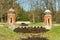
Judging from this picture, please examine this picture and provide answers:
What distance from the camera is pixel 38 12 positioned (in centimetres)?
3130

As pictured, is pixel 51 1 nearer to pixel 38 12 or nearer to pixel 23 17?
pixel 38 12

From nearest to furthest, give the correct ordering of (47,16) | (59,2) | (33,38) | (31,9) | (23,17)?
1. (33,38)
2. (47,16)
3. (59,2)
4. (31,9)
5. (23,17)

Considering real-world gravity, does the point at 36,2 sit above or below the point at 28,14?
above

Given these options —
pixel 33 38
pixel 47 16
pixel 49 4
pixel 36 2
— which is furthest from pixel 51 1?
pixel 33 38

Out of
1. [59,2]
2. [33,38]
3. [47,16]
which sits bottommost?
[33,38]

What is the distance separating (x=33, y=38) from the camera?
12688mm

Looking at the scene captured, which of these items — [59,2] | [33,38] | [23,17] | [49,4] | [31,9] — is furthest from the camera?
[23,17]

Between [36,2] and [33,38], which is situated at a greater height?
[36,2]

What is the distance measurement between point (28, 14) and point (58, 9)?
6.89 meters

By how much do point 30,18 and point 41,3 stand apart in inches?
151

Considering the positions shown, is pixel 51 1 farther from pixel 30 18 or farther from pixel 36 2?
pixel 30 18

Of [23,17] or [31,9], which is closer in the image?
[31,9]

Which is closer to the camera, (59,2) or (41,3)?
(59,2)

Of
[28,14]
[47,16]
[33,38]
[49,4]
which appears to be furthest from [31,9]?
[33,38]
